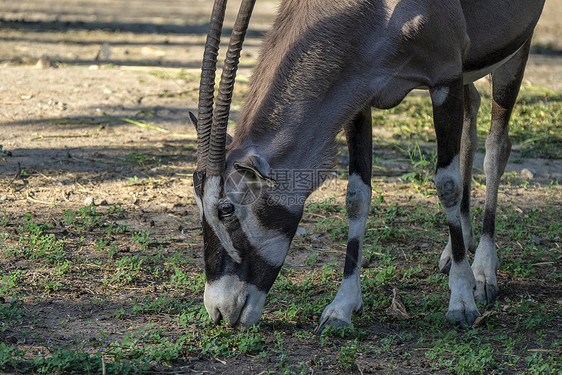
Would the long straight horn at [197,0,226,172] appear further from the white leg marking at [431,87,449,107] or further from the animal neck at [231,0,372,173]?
the white leg marking at [431,87,449,107]

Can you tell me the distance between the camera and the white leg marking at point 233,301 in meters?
3.94

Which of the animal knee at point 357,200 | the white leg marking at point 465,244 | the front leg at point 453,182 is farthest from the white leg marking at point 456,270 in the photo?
the white leg marking at point 465,244

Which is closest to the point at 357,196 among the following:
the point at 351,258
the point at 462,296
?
the point at 351,258

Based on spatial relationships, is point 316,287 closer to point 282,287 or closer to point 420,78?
point 282,287

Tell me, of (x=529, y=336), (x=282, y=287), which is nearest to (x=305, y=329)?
(x=282, y=287)

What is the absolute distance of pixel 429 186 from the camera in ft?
23.2

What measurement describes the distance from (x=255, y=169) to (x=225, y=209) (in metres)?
0.34

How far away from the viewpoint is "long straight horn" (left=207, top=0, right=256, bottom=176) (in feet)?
12.1

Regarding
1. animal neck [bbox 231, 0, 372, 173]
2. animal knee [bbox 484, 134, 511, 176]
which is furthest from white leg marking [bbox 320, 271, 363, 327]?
animal knee [bbox 484, 134, 511, 176]

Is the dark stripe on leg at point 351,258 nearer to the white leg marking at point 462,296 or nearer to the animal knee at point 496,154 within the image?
the white leg marking at point 462,296

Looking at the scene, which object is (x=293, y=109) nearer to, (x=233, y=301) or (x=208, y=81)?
(x=208, y=81)

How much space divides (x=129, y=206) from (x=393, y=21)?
10.3 feet

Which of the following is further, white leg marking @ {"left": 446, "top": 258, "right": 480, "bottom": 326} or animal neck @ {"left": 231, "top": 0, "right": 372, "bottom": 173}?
white leg marking @ {"left": 446, "top": 258, "right": 480, "bottom": 326}

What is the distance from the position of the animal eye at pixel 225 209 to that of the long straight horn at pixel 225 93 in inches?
6.9
